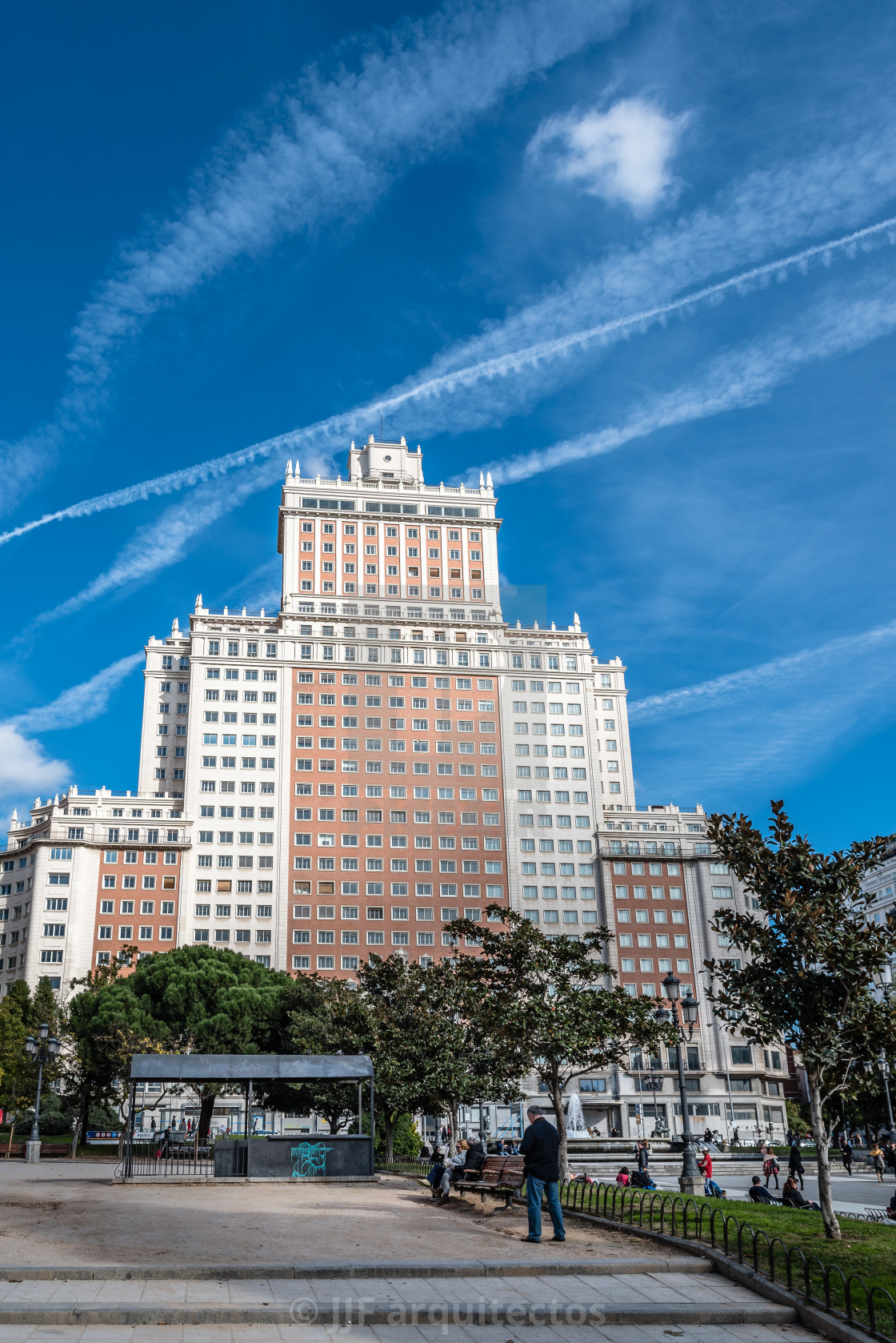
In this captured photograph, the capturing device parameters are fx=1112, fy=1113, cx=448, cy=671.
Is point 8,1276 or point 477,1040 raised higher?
point 477,1040

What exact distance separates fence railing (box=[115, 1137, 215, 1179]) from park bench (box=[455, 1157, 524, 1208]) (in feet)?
32.8

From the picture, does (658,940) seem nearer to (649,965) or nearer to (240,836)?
(649,965)

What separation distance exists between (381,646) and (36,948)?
4186 cm

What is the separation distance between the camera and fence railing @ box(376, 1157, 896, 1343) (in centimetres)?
1110

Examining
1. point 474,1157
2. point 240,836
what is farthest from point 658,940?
point 474,1157

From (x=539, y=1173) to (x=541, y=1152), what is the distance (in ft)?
0.96

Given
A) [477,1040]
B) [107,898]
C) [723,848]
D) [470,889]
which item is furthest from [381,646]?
[723,848]

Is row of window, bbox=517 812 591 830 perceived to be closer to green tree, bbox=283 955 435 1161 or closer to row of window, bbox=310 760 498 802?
row of window, bbox=310 760 498 802

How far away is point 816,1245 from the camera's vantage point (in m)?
15.0

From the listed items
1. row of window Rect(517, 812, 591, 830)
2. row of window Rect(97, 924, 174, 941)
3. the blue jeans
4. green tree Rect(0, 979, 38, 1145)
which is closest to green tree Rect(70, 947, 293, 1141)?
green tree Rect(0, 979, 38, 1145)

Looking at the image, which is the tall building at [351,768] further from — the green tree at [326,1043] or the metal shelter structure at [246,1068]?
the metal shelter structure at [246,1068]

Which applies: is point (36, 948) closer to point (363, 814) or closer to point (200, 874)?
point (200, 874)

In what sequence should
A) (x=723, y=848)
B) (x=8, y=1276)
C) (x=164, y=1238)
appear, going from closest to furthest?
(x=8, y=1276), (x=164, y=1238), (x=723, y=848)

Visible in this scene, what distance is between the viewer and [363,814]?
105 m
